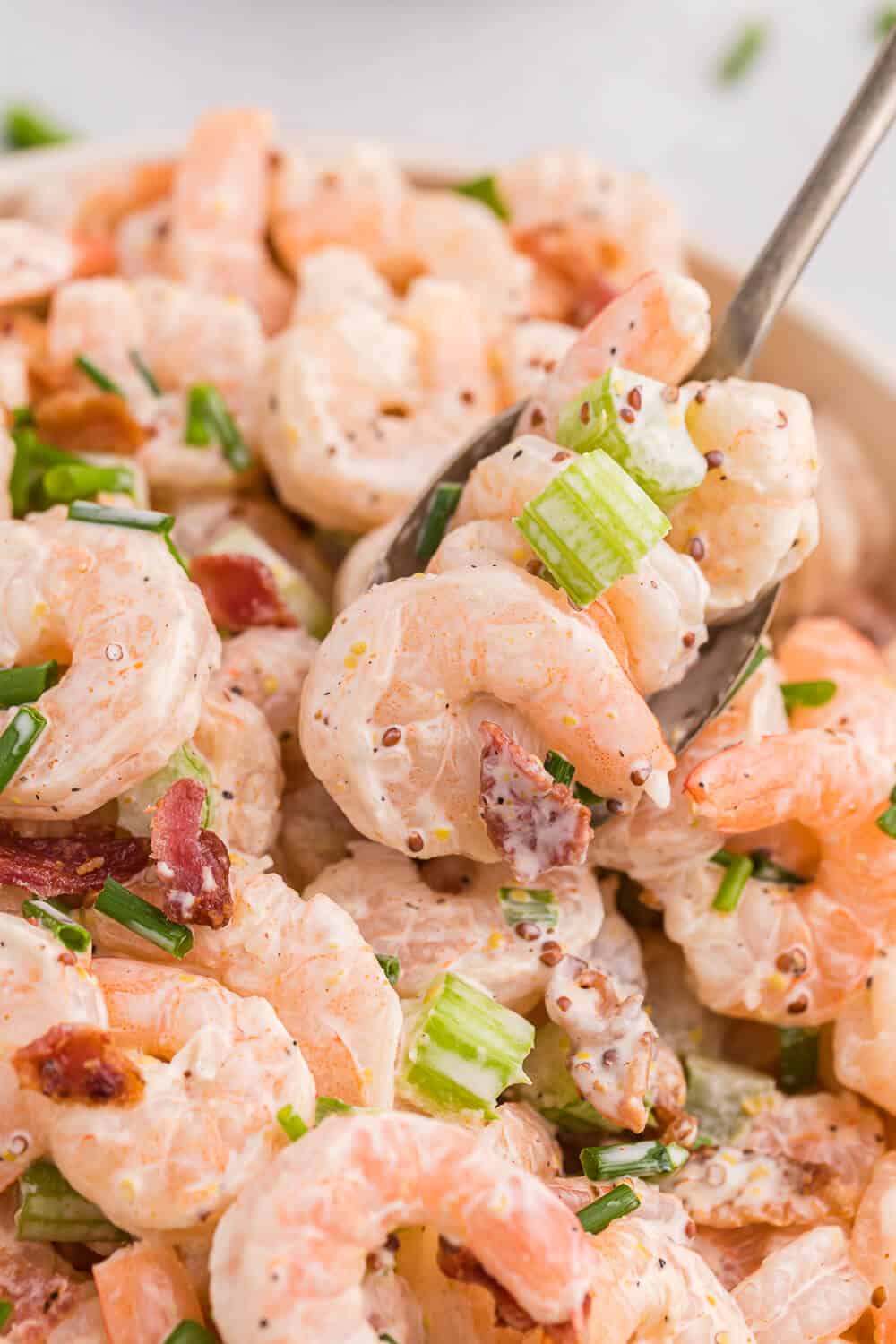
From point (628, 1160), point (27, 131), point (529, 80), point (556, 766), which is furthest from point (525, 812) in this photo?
point (529, 80)

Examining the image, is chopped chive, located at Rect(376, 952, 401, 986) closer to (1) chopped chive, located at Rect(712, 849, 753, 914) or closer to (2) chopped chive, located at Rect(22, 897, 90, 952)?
(2) chopped chive, located at Rect(22, 897, 90, 952)

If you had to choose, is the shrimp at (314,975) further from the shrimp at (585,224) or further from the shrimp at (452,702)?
the shrimp at (585,224)

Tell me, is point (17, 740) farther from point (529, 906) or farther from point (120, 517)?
point (529, 906)

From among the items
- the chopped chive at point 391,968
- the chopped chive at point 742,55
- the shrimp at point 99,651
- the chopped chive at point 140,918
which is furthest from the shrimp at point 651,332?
the chopped chive at point 742,55

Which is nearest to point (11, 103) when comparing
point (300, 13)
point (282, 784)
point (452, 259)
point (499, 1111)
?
point (300, 13)

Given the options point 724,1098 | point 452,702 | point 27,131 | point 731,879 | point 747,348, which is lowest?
point 724,1098

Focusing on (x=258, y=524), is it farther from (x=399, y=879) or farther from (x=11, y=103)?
(x=11, y=103)
